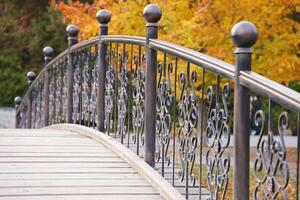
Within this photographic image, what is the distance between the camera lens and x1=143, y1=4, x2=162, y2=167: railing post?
586 centimetres

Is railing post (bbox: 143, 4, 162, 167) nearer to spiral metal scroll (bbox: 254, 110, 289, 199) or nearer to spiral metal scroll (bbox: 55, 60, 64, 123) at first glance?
spiral metal scroll (bbox: 254, 110, 289, 199)

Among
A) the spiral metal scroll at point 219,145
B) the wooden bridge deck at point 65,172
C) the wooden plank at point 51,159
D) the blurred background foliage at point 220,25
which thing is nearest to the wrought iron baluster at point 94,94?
the wooden bridge deck at point 65,172

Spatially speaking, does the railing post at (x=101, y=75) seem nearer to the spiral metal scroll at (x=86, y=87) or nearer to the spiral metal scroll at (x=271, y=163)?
the spiral metal scroll at (x=86, y=87)

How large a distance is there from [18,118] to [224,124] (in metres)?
12.0

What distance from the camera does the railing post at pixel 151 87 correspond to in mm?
5863

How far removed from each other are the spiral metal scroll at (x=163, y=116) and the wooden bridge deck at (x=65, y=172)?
0.97ft

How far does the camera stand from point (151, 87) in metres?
5.88

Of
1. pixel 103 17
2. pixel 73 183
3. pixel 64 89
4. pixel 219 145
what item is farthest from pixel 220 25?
pixel 219 145

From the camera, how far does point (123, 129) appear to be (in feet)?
22.5

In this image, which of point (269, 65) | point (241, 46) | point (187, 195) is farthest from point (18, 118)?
point (241, 46)


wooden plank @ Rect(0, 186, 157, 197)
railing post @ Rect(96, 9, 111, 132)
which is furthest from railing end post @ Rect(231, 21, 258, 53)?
railing post @ Rect(96, 9, 111, 132)

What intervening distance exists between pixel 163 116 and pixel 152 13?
0.91 m

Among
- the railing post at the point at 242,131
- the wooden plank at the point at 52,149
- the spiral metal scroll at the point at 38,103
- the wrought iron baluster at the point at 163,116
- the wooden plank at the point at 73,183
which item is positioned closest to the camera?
the railing post at the point at 242,131

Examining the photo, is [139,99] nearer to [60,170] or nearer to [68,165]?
[68,165]
